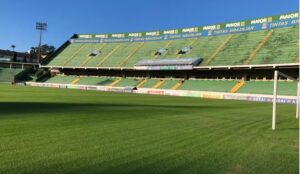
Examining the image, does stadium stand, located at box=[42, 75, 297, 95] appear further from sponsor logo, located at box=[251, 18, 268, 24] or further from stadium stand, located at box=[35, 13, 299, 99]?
sponsor logo, located at box=[251, 18, 268, 24]

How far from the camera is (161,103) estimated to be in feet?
98.5

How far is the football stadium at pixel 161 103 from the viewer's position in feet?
24.2

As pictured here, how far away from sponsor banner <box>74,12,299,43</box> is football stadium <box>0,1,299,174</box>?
214 millimetres

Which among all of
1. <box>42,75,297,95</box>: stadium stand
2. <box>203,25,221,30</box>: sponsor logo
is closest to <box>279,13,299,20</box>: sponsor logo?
<box>203,25,221,30</box>: sponsor logo

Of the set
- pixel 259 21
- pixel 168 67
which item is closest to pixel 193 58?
pixel 168 67

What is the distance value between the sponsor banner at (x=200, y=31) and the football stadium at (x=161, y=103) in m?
0.21

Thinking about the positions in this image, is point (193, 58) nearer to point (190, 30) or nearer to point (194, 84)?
point (194, 84)

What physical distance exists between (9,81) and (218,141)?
8686 cm

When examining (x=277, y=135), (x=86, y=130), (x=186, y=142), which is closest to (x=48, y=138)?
(x=86, y=130)

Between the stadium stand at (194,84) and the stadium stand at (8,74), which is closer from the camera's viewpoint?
the stadium stand at (194,84)

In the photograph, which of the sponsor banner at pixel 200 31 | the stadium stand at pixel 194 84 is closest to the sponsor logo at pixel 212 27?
the sponsor banner at pixel 200 31

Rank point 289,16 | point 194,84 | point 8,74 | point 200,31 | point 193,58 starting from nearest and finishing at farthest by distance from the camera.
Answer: point 194,84
point 289,16
point 193,58
point 200,31
point 8,74

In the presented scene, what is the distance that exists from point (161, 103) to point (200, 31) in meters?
48.9

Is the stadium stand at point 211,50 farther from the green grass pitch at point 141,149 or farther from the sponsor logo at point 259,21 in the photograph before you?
the green grass pitch at point 141,149
